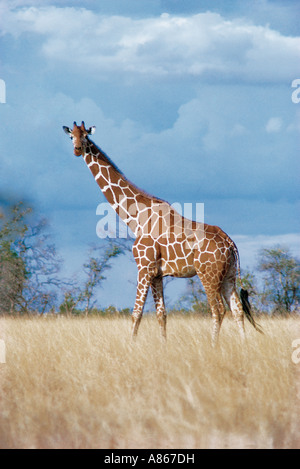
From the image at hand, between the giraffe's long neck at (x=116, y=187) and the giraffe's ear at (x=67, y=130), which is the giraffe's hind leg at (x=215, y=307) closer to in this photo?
the giraffe's long neck at (x=116, y=187)

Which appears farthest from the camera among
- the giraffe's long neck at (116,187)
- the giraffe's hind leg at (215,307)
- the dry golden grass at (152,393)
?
the giraffe's long neck at (116,187)

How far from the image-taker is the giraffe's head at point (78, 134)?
10.9 meters

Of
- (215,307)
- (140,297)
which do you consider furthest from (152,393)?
(215,307)

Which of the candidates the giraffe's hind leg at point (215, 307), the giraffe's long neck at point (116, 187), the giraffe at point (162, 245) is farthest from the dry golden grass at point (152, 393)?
the giraffe's long neck at point (116, 187)

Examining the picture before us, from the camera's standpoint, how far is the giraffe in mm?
10586

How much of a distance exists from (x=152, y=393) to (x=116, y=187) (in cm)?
524

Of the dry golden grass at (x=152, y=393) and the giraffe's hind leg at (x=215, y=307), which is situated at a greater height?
the giraffe's hind leg at (x=215, y=307)

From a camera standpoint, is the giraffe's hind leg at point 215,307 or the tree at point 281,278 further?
the tree at point 281,278

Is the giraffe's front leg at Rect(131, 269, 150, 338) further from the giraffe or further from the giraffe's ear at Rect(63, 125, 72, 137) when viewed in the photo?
the giraffe's ear at Rect(63, 125, 72, 137)

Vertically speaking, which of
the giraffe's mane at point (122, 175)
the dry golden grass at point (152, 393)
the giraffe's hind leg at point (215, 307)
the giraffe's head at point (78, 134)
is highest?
the giraffe's head at point (78, 134)

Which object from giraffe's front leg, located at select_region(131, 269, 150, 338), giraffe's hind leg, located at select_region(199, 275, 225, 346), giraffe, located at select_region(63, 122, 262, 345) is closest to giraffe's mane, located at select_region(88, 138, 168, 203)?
giraffe, located at select_region(63, 122, 262, 345)

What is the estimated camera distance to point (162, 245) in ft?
35.3

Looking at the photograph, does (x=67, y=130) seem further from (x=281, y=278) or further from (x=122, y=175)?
(x=281, y=278)
